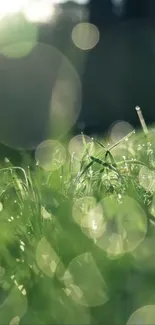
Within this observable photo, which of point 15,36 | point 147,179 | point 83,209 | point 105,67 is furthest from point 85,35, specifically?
point 83,209

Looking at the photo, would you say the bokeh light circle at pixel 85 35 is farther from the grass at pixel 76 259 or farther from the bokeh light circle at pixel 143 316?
the bokeh light circle at pixel 143 316

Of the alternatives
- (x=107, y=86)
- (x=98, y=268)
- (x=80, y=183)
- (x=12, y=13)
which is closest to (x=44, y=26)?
(x=12, y=13)

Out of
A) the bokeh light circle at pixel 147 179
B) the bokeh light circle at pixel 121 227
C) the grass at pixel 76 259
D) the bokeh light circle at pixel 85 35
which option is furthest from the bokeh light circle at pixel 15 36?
the bokeh light circle at pixel 121 227

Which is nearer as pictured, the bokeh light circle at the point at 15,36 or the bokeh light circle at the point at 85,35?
the bokeh light circle at the point at 15,36

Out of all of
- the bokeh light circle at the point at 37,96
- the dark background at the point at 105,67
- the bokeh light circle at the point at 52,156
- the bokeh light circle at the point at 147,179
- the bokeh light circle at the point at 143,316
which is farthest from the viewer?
the dark background at the point at 105,67

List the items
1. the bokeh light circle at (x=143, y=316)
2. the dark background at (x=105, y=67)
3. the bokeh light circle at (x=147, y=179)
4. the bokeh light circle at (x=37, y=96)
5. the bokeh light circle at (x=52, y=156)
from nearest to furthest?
the bokeh light circle at (x=143, y=316) < the bokeh light circle at (x=147, y=179) < the bokeh light circle at (x=52, y=156) < the bokeh light circle at (x=37, y=96) < the dark background at (x=105, y=67)

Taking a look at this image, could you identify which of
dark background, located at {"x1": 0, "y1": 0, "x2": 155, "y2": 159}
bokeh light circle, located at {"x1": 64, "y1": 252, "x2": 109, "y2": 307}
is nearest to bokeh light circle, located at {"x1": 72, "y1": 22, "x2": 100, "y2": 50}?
dark background, located at {"x1": 0, "y1": 0, "x2": 155, "y2": 159}
